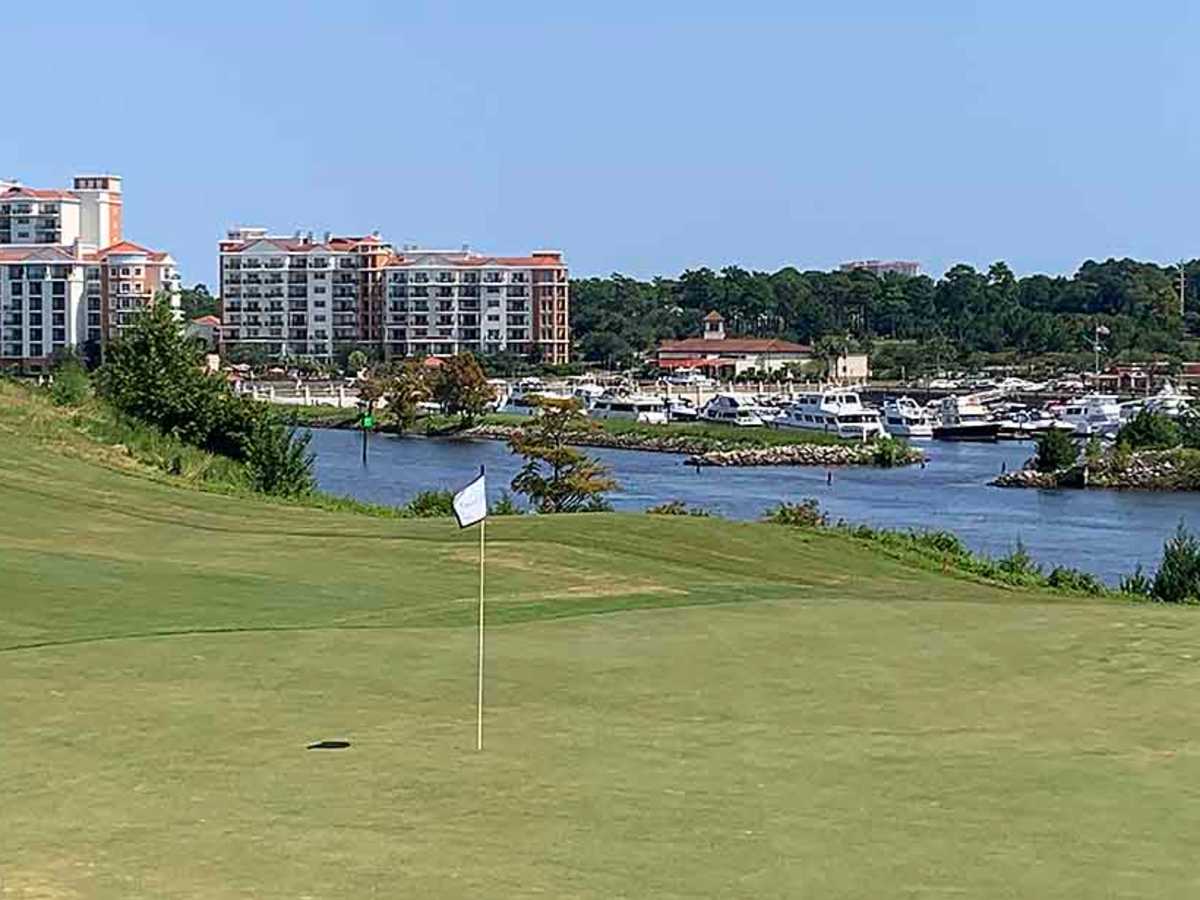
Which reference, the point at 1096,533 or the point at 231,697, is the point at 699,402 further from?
the point at 231,697

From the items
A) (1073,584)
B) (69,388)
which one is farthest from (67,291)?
(1073,584)

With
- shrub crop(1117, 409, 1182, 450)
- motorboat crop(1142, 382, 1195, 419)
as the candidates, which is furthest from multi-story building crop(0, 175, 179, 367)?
shrub crop(1117, 409, 1182, 450)

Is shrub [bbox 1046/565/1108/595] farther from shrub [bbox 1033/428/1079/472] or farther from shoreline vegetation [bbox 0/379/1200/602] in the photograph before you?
shrub [bbox 1033/428/1079/472]

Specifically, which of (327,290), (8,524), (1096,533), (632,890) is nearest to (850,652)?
(632,890)

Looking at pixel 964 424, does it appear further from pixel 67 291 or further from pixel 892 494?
pixel 67 291

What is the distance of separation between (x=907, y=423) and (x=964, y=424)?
10.3 ft

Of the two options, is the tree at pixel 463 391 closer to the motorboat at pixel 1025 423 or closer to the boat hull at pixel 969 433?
the boat hull at pixel 969 433

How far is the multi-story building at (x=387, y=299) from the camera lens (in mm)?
156625

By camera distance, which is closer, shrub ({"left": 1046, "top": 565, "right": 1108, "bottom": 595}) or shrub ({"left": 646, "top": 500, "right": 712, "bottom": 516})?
shrub ({"left": 1046, "top": 565, "right": 1108, "bottom": 595})

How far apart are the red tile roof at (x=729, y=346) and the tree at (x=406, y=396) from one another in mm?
51142

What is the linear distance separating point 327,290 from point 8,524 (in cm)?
13847

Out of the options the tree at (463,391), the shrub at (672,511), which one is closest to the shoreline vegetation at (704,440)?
the tree at (463,391)

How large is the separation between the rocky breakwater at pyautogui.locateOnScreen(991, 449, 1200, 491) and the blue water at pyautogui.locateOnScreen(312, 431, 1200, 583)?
189 cm

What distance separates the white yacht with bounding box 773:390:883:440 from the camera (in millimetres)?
102875
